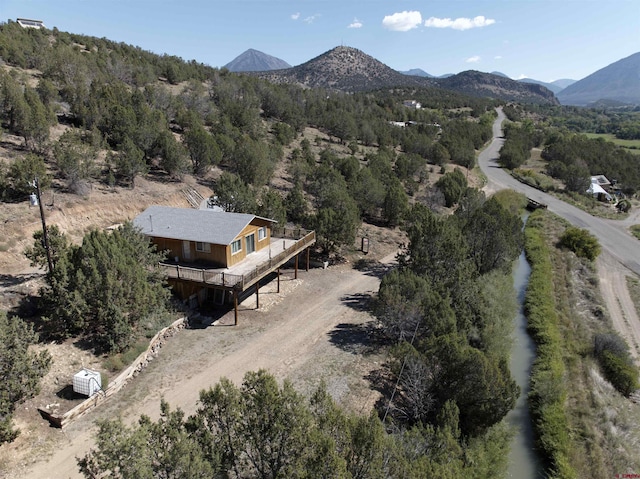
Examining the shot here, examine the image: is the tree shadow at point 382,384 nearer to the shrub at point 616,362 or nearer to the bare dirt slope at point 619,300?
the shrub at point 616,362

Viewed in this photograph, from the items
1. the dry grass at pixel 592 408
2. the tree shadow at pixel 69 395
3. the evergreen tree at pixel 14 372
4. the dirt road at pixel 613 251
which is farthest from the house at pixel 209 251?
the dirt road at pixel 613 251

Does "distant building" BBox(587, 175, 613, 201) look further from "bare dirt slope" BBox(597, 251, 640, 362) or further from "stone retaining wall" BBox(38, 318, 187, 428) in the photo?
"stone retaining wall" BBox(38, 318, 187, 428)

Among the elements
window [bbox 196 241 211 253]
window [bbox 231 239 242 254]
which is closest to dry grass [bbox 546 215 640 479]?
window [bbox 231 239 242 254]

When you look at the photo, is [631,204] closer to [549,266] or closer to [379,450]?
[549,266]

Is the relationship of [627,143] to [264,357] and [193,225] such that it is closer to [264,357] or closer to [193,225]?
[193,225]

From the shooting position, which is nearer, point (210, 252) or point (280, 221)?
point (210, 252)

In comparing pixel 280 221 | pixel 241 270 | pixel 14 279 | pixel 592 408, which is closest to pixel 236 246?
pixel 241 270
